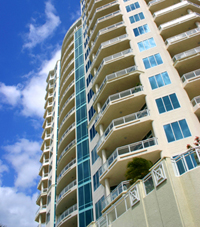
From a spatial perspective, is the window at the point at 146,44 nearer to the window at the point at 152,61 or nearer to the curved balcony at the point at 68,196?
the window at the point at 152,61

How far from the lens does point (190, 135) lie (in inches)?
842

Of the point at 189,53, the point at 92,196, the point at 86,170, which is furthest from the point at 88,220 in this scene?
the point at 189,53

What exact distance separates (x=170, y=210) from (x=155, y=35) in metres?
25.2

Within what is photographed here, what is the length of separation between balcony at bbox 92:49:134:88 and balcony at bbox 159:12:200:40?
5.15 m

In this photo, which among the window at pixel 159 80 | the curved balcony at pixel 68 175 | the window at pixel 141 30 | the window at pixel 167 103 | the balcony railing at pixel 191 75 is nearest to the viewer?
the window at pixel 167 103

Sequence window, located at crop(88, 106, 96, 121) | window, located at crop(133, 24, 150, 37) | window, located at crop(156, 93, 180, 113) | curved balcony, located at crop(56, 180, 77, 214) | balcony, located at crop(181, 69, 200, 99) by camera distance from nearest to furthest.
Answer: window, located at crop(156, 93, 180, 113) → balcony, located at crop(181, 69, 200, 99) → window, located at crop(133, 24, 150, 37) → curved balcony, located at crop(56, 180, 77, 214) → window, located at crop(88, 106, 96, 121)

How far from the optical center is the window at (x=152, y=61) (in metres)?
28.3

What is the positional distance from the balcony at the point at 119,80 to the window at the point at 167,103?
4939 millimetres

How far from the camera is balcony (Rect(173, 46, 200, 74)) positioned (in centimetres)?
2680

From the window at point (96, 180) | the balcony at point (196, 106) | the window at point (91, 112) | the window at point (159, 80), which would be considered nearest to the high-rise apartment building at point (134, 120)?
the window at point (159, 80)

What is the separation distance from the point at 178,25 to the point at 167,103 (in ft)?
41.3

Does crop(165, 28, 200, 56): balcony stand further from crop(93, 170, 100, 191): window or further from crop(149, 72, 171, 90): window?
crop(93, 170, 100, 191): window

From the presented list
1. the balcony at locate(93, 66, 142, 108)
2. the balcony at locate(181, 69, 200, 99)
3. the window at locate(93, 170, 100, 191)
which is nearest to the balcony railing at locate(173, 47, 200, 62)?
the balcony at locate(181, 69, 200, 99)

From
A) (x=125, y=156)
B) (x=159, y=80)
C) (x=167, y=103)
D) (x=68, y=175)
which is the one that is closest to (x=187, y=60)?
(x=159, y=80)
